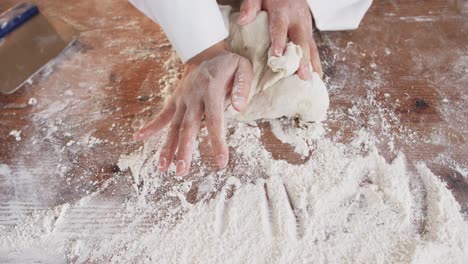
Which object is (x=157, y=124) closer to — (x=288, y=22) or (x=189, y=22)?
(x=189, y=22)

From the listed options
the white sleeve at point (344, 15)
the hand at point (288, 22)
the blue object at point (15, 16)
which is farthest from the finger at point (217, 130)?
the blue object at point (15, 16)

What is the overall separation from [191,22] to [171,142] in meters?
0.29

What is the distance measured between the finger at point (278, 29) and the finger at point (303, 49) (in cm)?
4

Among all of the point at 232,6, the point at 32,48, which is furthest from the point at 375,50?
the point at 32,48

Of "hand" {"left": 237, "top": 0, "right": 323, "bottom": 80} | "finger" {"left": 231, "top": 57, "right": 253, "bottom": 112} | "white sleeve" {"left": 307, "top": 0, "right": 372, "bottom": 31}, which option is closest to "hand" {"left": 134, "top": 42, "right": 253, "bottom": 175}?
"finger" {"left": 231, "top": 57, "right": 253, "bottom": 112}

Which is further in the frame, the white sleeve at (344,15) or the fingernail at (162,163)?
the white sleeve at (344,15)

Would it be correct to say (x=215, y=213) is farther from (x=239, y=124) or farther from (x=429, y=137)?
(x=429, y=137)

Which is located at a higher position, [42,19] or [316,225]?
[42,19]

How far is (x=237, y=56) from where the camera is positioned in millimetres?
919

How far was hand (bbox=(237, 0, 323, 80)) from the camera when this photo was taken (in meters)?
0.93

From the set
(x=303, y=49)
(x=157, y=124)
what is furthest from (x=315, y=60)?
(x=157, y=124)

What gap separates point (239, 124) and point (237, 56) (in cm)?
17

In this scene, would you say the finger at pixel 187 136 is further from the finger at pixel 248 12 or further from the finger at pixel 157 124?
the finger at pixel 248 12

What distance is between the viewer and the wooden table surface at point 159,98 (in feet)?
3.03
